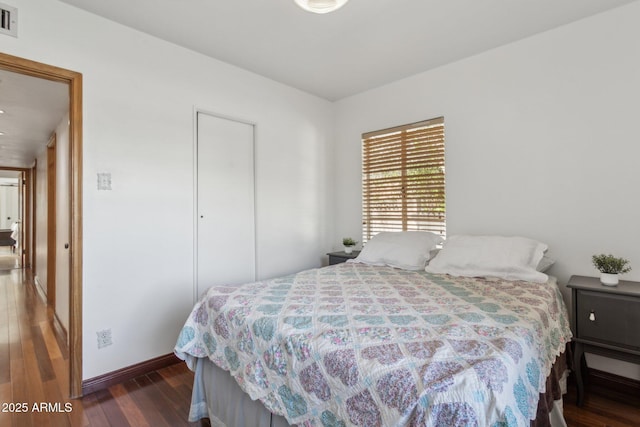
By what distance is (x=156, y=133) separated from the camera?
259 cm

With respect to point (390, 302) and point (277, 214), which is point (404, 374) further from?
point (277, 214)

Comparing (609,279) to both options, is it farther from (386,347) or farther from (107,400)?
(107,400)

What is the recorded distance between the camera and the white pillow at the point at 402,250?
2.76m

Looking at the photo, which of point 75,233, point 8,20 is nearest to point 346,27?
point 8,20

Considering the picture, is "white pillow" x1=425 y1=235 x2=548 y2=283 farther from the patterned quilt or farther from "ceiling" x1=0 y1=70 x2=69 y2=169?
"ceiling" x1=0 y1=70 x2=69 y2=169

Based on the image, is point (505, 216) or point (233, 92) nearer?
point (505, 216)

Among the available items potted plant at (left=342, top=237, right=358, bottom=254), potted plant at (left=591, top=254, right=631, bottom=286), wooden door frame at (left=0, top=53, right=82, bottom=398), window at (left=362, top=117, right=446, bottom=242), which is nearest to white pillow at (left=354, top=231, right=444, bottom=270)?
window at (left=362, top=117, right=446, bottom=242)

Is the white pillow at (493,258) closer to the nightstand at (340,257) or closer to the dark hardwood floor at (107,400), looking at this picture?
the dark hardwood floor at (107,400)

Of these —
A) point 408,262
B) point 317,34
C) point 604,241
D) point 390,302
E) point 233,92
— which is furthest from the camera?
point 233,92

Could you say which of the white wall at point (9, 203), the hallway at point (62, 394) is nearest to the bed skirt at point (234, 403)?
the hallway at point (62, 394)

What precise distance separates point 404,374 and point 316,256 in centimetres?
298

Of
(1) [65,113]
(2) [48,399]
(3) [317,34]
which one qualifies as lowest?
(2) [48,399]

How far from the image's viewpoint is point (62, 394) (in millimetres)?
2186

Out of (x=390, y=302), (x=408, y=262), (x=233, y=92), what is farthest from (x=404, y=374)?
(x=233, y=92)
